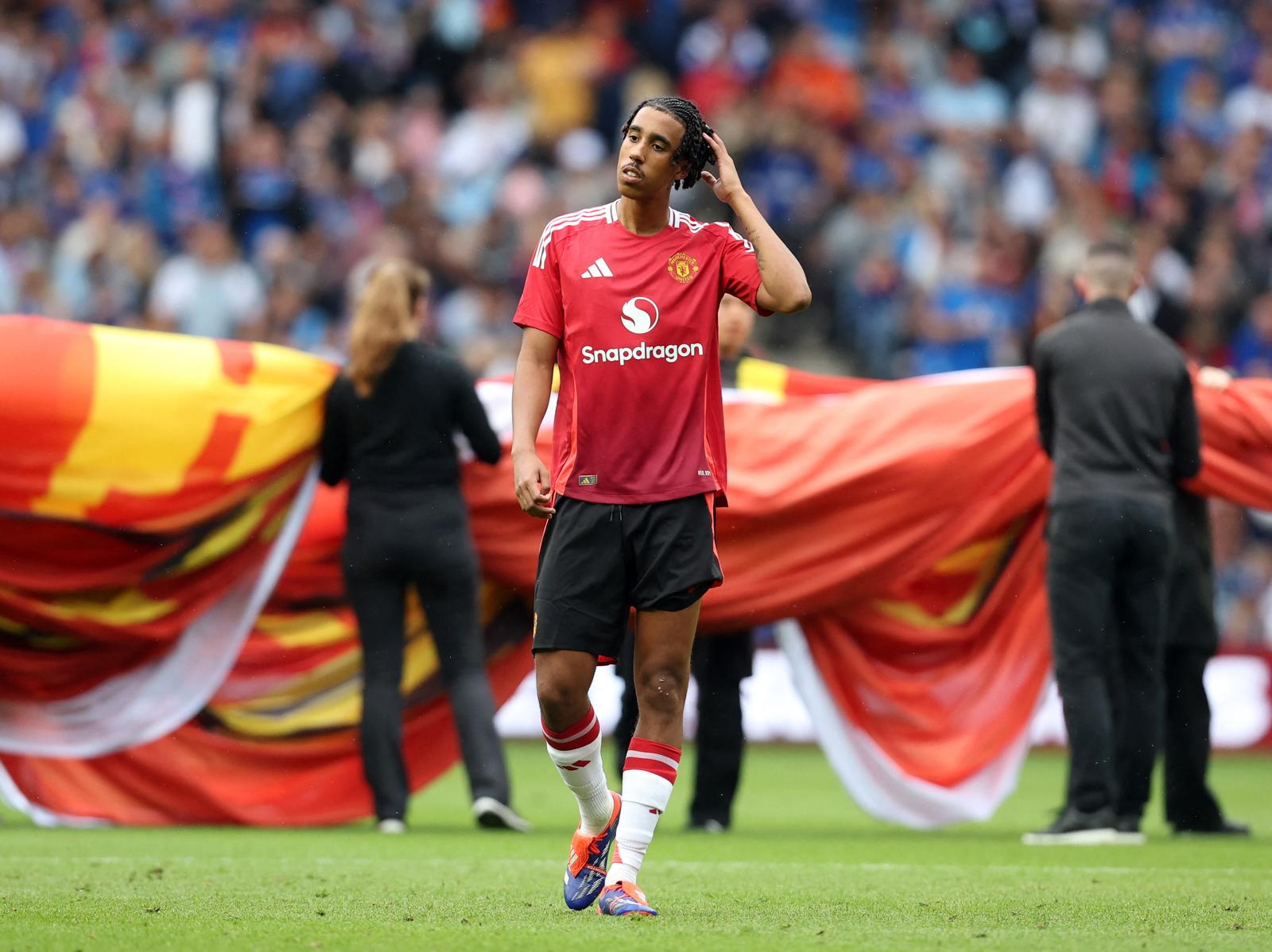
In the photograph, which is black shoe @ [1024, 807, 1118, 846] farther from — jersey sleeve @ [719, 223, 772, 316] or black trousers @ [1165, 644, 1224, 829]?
jersey sleeve @ [719, 223, 772, 316]

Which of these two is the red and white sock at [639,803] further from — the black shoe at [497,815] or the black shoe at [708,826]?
the black shoe at [708,826]

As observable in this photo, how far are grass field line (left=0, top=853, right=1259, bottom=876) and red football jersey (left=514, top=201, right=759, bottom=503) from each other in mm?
1770

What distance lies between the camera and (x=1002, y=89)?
55.6ft

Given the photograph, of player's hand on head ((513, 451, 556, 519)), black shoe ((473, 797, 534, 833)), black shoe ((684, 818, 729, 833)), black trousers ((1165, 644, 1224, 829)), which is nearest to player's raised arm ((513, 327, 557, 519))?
player's hand on head ((513, 451, 556, 519))

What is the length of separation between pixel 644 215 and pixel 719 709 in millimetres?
3204

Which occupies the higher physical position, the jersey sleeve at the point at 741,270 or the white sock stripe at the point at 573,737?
the jersey sleeve at the point at 741,270

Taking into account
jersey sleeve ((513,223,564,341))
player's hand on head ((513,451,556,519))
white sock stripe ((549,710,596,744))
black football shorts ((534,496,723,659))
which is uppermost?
jersey sleeve ((513,223,564,341))

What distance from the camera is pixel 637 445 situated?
17.1 feet

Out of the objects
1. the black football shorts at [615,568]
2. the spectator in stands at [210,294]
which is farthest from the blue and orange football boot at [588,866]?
the spectator in stands at [210,294]

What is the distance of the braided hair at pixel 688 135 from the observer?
5230mm

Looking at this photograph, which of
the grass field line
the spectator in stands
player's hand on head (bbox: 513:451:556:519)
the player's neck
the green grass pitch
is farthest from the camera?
the spectator in stands

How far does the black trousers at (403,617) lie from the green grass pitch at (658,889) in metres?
0.29

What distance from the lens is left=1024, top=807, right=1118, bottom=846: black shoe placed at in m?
7.43

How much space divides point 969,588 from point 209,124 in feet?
31.0
